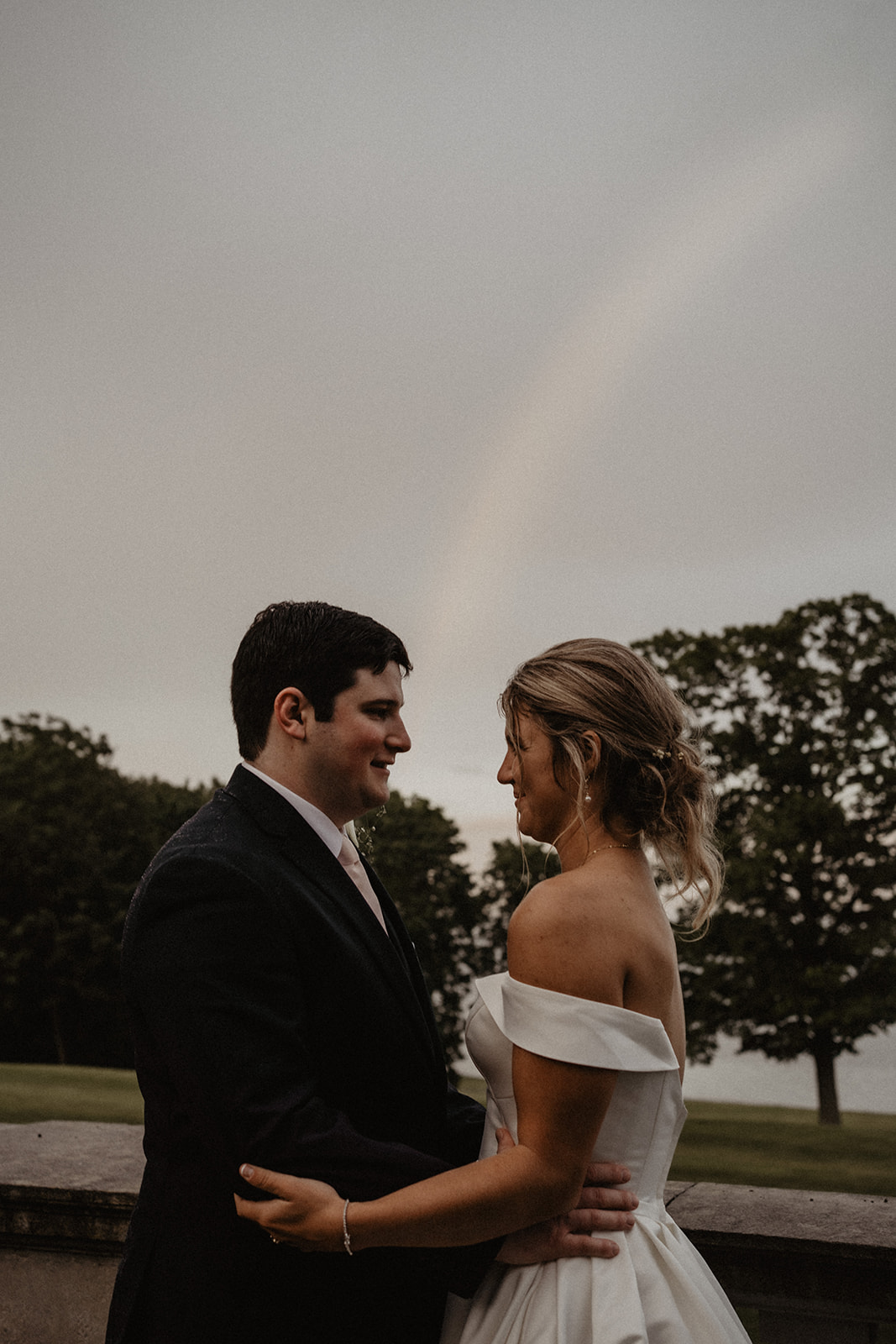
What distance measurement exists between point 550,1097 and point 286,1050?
64 centimetres

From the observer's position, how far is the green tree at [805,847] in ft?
86.0

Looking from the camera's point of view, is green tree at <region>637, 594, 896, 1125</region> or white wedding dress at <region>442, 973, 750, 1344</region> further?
green tree at <region>637, 594, 896, 1125</region>

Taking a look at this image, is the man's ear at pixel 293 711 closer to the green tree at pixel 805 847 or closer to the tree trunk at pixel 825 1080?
the green tree at pixel 805 847

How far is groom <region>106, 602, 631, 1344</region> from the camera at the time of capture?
2.75m

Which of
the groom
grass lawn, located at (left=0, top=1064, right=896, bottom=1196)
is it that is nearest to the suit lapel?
the groom

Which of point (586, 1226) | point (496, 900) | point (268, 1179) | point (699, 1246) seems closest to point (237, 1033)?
point (268, 1179)

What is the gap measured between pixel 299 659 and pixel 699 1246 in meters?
2.05

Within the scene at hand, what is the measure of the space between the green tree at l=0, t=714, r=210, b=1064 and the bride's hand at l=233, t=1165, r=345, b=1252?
3642 centimetres

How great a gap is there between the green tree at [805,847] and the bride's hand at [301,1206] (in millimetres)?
23592

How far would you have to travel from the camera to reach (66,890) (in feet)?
133

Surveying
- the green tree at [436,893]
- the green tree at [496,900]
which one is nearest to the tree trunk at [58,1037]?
the green tree at [436,893]

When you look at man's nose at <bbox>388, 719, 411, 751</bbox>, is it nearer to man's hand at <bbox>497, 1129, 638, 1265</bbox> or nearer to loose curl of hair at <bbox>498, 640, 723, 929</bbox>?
loose curl of hair at <bbox>498, 640, 723, 929</bbox>

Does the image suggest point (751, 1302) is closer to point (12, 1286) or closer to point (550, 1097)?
point (550, 1097)

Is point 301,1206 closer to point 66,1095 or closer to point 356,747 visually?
point 356,747
